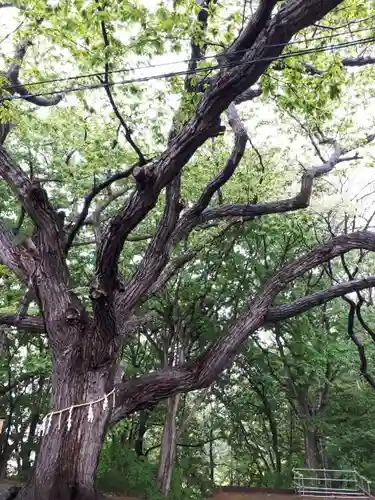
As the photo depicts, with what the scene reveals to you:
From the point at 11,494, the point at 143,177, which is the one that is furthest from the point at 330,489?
the point at 143,177

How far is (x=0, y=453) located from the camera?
38.3ft

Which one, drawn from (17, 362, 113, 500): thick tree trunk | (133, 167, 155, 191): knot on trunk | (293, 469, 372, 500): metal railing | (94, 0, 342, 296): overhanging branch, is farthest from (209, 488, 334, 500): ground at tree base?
(133, 167, 155, 191): knot on trunk

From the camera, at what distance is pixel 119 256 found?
4035 millimetres

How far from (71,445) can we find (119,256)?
5.46 ft

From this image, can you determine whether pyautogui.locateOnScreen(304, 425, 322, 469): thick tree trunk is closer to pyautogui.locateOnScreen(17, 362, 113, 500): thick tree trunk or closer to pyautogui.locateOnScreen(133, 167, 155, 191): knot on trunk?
pyautogui.locateOnScreen(17, 362, 113, 500): thick tree trunk

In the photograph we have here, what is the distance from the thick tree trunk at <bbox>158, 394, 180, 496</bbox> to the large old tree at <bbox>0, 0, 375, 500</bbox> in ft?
16.7

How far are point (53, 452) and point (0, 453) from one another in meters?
9.54

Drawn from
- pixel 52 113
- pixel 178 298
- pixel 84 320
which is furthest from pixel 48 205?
pixel 178 298

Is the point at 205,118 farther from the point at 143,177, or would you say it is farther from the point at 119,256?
the point at 119,256

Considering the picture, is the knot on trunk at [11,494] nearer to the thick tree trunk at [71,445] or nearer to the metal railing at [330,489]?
the thick tree trunk at [71,445]

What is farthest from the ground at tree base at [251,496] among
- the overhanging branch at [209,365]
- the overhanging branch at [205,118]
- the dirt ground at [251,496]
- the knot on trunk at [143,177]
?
the knot on trunk at [143,177]

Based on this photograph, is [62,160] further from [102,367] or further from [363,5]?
[363,5]

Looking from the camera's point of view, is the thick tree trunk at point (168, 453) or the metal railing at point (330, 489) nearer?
the thick tree trunk at point (168, 453)

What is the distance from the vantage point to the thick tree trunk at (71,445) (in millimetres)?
3629
